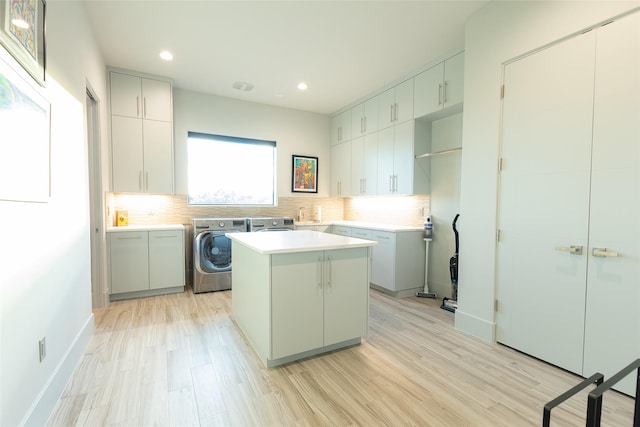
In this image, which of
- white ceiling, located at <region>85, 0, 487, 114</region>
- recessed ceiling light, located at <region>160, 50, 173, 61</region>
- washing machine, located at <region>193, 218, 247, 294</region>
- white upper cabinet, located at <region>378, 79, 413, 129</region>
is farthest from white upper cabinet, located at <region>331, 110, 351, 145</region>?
recessed ceiling light, located at <region>160, 50, 173, 61</region>

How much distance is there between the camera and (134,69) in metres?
3.68

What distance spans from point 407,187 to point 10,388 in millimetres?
3809

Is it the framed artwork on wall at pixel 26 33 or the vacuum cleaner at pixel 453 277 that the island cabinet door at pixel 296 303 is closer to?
the framed artwork on wall at pixel 26 33

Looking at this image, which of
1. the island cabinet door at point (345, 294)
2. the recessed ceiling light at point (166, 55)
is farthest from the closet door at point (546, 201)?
the recessed ceiling light at point (166, 55)

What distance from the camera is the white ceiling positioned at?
2.52 m

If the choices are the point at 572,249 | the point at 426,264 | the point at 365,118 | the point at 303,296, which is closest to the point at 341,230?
the point at 426,264

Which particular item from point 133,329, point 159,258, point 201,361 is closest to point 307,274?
point 201,361

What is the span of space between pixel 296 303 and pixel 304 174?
343cm

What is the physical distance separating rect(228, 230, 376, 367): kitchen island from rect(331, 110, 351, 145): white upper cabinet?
3042 mm

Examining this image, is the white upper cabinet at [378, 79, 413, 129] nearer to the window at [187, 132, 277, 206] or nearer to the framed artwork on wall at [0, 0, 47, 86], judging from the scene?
the window at [187, 132, 277, 206]

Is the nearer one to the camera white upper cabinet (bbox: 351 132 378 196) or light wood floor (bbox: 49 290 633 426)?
light wood floor (bbox: 49 290 633 426)

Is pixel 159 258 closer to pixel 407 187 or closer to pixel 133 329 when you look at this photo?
pixel 133 329

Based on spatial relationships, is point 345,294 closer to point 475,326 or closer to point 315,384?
point 315,384

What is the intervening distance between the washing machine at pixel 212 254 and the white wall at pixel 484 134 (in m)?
2.96
